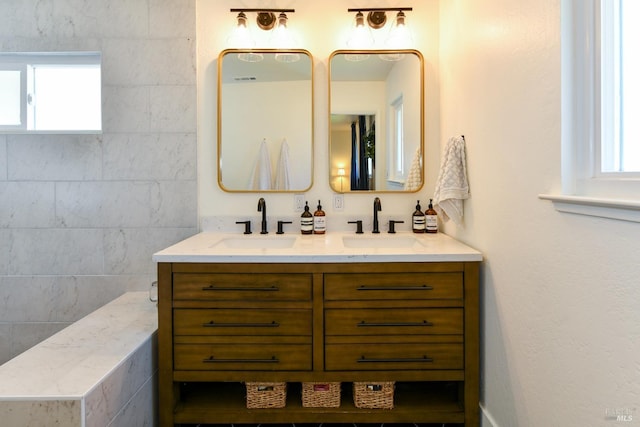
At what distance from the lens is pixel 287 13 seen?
2.44 meters

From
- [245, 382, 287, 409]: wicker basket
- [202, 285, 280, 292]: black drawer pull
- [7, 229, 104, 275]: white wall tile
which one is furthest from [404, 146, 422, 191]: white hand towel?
[7, 229, 104, 275]: white wall tile

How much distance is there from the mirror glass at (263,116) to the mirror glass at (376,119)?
18 cm

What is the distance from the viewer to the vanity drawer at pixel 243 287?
1.79m

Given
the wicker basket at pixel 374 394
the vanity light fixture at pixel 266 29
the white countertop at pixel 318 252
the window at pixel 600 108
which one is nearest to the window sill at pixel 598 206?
the window at pixel 600 108

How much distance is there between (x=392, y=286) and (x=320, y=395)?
61cm

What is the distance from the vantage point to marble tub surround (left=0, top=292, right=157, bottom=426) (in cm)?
135

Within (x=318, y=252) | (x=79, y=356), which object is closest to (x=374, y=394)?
(x=318, y=252)

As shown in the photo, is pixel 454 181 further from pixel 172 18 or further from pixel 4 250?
pixel 4 250

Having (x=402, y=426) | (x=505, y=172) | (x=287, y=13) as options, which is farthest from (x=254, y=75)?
(x=402, y=426)

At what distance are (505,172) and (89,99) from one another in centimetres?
257

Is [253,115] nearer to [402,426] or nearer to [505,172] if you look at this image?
[505,172]

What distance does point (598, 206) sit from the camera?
1003mm

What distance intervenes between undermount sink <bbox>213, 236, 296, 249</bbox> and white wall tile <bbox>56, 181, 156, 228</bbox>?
591 millimetres

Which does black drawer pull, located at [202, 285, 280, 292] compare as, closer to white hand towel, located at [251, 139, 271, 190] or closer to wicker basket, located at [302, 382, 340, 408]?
wicker basket, located at [302, 382, 340, 408]
